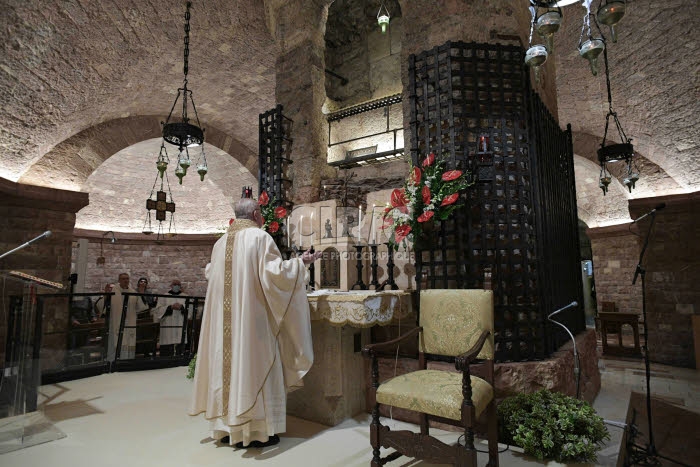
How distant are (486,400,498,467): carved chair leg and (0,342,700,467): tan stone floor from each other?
0.98 ft

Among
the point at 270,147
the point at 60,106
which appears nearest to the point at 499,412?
the point at 270,147

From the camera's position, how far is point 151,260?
11.6 meters

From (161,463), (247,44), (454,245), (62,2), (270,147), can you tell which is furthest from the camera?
(247,44)

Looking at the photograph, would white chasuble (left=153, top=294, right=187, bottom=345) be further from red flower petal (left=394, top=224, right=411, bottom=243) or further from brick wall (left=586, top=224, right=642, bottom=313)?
brick wall (left=586, top=224, right=642, bottom=313)

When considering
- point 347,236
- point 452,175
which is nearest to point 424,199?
point 452,175

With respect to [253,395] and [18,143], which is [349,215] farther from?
[18,143]

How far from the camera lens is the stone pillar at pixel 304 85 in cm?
566

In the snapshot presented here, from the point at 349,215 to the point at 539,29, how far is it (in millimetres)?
3207

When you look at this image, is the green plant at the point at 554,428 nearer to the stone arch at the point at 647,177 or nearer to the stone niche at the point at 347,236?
the stone niche at the point at 347,236

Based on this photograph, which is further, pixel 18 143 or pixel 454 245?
pixel 18 143

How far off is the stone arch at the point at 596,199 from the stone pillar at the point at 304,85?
6.90 meters

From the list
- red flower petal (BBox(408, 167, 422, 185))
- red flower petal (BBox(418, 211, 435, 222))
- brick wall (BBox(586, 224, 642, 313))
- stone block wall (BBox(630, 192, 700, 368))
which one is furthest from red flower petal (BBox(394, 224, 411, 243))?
brick wall (BBox(586, 224, 642, 313))

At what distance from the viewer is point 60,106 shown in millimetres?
6180

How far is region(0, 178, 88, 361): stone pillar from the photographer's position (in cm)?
623
